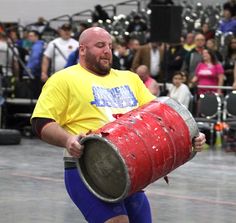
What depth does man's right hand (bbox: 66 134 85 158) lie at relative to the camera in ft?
16.2

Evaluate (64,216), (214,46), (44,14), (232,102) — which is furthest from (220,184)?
(44,14)

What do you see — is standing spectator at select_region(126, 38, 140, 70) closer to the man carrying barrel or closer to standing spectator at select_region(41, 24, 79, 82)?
standing spectator at select_region(41, 24, 79, 82)

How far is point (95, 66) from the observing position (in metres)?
5.48

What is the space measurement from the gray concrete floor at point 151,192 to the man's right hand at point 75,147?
3.51 m

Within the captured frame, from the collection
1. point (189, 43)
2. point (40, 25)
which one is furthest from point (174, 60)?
point (40, 25)

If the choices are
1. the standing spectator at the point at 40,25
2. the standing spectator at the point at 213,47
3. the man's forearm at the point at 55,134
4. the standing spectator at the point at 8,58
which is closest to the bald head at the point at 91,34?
the man's forearm at the point at 55,134

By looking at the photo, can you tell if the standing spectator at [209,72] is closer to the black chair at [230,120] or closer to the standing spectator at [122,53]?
the black chair at [230,120]

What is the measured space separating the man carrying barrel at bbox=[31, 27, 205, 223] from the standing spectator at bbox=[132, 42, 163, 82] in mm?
12572

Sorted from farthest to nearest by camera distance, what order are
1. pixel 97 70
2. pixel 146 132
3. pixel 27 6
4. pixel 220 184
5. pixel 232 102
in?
pixel 27 6 < pixel 232 102 < pixel 220 184 < pixel 97 70 < pixel 146 132

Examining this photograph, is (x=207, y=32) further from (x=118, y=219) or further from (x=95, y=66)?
(x=118, y=219)

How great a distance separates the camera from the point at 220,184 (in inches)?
445

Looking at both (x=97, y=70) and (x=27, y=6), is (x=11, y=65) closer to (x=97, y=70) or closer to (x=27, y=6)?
(x=27, y=6)

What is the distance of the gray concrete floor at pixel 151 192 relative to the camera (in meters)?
8.75

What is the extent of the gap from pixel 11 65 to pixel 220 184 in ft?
27.8
